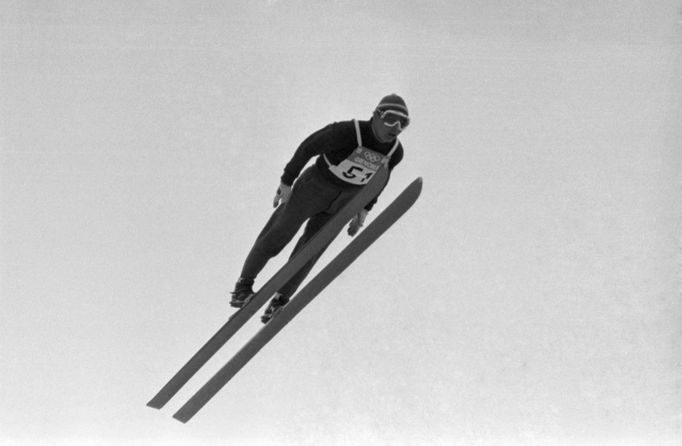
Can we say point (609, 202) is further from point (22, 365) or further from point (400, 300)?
Result: point (22, 365)

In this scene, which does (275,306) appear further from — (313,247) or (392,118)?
(392,118)

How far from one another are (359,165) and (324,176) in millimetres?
124

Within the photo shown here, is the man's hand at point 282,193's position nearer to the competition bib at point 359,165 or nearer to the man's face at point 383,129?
the competition bib at point 359,165

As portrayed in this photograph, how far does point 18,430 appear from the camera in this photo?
5.04 meters

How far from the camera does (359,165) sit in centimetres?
264

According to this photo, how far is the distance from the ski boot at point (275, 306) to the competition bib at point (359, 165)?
0.51 metres

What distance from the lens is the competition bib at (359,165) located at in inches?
104

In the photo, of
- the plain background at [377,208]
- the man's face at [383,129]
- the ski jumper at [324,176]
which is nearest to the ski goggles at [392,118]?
the man's face at [383,129]

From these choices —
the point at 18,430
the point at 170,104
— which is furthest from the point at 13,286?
the point at 170,104

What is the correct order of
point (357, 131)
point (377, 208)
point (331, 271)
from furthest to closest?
point (377, 208) → point (331, 271) → point (357, 131)

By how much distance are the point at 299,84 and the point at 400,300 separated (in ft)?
4.45

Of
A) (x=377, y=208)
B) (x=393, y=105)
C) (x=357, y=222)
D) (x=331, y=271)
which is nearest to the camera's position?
(x=393, y=105)

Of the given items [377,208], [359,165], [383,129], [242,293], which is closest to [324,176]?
[359,165]

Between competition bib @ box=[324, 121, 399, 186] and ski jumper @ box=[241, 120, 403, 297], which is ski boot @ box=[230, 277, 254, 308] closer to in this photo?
ski jumper @ box=[241, 120, 403, 297]
